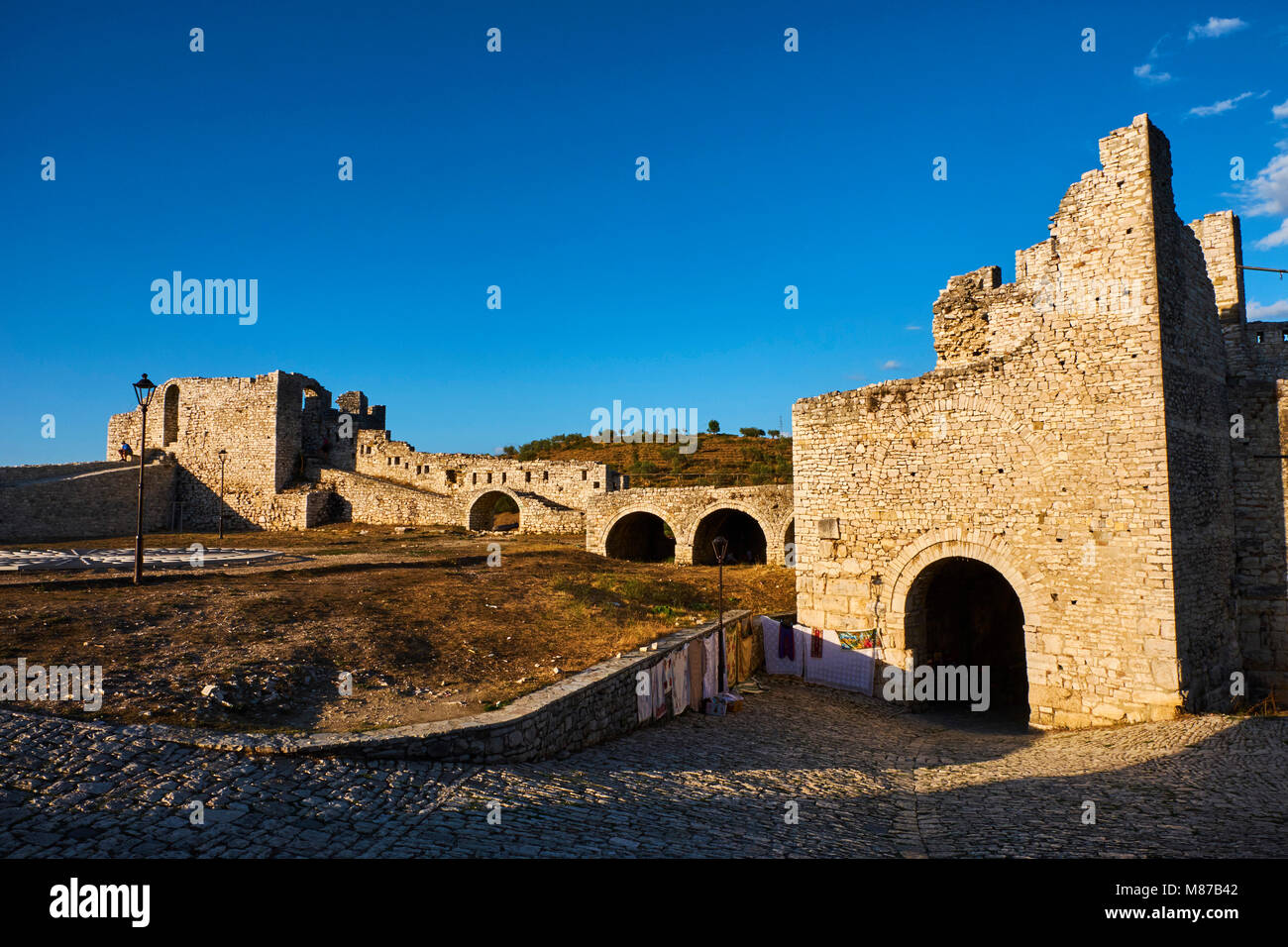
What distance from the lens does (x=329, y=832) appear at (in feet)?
17.5

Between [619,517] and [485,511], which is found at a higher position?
[485,511]

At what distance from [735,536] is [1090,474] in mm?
21889

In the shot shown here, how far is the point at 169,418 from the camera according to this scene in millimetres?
40094

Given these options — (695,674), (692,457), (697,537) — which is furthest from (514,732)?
(692,457)

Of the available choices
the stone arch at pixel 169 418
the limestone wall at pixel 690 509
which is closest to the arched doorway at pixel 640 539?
the limestone wall at pixel 690 509

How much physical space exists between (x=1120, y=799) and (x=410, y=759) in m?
7.57

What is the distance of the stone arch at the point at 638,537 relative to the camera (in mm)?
29188

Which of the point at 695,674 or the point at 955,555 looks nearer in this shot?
the point at 955,555

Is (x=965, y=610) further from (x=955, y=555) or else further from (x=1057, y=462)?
(x=1057, y=462)

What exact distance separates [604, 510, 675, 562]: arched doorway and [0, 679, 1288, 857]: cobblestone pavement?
19732 mm

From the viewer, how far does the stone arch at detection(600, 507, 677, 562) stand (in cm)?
2919

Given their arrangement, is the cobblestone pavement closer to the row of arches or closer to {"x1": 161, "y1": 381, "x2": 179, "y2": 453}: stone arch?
the row of arches

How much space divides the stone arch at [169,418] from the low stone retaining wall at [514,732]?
4002cm
